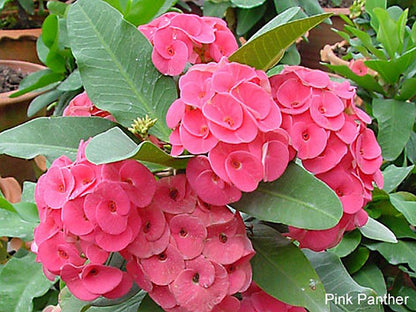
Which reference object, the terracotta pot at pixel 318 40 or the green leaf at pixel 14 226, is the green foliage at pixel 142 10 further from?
the terracotta pot at pixel 318 40

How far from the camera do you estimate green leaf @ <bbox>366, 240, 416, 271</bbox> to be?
90 cm

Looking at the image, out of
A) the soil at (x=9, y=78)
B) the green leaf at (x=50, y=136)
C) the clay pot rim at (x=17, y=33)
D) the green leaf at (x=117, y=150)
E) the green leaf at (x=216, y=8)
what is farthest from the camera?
the clay pot rim at (x=17, y=33)

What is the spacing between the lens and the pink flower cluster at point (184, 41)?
1.75 feet

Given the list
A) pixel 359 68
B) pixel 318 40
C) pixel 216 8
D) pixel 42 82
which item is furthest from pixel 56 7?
pixel 318 40

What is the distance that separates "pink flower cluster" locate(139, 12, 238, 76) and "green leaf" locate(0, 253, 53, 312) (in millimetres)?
448

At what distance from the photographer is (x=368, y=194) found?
519mm

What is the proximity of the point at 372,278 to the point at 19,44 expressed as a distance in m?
1.62

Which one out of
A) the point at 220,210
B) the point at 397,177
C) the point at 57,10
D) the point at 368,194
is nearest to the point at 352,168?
the point at 368,194

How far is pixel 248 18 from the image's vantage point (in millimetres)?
1610

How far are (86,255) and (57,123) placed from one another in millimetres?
157

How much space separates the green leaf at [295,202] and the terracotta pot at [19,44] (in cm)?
170

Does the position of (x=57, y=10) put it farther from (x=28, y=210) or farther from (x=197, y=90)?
(x=197, y=90)

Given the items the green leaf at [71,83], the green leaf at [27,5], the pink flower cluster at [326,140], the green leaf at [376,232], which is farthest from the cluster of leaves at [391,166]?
the green leaf at [27,5]

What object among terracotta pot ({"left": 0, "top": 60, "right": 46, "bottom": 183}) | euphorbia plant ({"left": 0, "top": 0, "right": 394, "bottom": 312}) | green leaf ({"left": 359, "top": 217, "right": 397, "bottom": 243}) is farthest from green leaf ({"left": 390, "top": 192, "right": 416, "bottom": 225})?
terracotta pot ({"left": 0, "top": 60, "right": 46, "bottom": 183})
